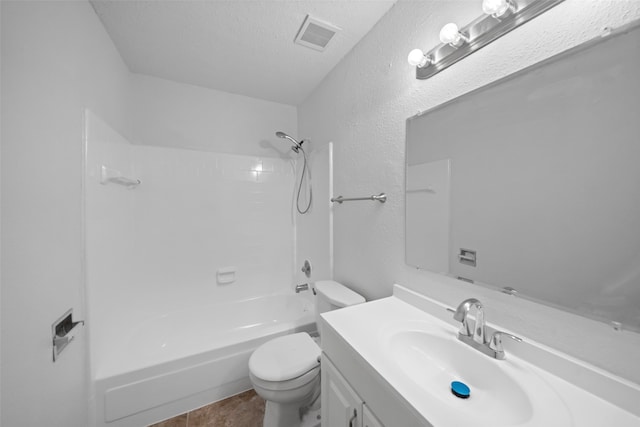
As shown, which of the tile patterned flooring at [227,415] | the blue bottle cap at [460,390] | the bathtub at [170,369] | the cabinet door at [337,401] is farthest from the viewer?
the tile patterned flooring at [227,415]

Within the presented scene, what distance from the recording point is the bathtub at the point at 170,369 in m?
1.23

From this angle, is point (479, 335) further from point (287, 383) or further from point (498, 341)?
point (287, 383)

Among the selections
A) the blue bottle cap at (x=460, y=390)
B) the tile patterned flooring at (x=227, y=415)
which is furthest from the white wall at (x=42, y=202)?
the blue bottle cap at (x=460, y=390)

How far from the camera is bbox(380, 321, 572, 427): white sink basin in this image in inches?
20.1

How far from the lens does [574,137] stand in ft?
1.94

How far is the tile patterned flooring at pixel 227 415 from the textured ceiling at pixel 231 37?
7.92 ft

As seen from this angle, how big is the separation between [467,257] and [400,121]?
73 centimetres

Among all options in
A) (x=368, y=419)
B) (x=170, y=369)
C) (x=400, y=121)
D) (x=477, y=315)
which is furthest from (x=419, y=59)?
(x=170, y=369)

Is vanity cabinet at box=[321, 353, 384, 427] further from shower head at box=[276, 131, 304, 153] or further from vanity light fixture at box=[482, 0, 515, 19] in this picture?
shower head at box=[276, 131, 304, 153]

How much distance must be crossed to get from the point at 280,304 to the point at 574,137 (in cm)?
233

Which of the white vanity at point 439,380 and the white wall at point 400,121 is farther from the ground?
the white wall at point 400,121

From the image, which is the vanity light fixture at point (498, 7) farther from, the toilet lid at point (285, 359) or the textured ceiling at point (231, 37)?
the toilet lid at point (285, 359)

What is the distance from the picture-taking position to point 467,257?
2.79ft

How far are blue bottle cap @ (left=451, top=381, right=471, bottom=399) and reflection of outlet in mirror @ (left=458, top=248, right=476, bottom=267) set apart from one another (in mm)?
400
